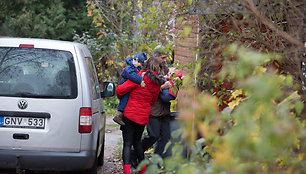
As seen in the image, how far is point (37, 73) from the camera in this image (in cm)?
539

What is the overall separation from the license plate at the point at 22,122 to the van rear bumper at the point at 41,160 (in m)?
0.27

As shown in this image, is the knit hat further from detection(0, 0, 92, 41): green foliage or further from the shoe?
detection(0, 0, 92, 41): green foliage

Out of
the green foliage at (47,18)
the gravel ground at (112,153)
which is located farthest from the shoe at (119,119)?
the green foliage at (47,18)

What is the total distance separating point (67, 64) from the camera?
546 cm

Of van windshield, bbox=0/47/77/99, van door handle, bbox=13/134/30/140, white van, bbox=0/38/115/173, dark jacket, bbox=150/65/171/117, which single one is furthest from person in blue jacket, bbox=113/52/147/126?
van door handle, bbox=13/134/30/140

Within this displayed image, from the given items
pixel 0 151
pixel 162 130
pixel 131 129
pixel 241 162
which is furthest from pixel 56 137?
pixel 241 162

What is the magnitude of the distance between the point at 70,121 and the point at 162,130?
2014mm

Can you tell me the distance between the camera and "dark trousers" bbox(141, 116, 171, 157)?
6.91 meters

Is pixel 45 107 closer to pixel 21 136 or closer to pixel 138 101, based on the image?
pixel 21 136

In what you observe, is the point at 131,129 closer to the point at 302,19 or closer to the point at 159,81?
the point at 159,81

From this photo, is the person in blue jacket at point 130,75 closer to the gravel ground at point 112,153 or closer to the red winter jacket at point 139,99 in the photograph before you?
the red winter jacket at point 139,99

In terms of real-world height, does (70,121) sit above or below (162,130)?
above

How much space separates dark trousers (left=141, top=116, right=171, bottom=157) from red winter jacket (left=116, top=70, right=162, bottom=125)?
19.8 inches

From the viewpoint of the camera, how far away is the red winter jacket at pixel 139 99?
6301mm
